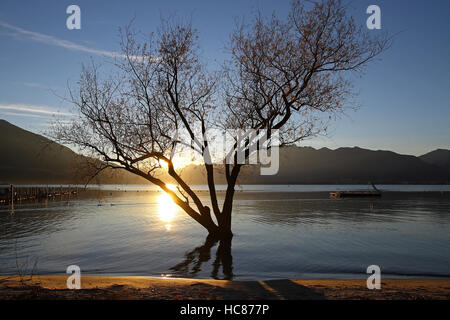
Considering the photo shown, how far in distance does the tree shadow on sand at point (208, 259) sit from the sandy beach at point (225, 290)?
103 inches

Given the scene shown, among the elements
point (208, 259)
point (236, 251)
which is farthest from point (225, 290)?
point (236, 251)

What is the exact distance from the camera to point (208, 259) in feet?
57.9

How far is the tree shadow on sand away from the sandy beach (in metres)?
2.61

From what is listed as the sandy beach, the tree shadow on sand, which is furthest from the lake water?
the sandy beach

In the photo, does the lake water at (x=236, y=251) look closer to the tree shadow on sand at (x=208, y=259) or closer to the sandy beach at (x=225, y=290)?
the tree shadow on sand at (x=208, y=259)

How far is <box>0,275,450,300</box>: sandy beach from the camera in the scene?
8.78 m

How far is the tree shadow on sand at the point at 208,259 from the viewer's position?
588 inches

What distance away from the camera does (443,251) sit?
64.4 feet

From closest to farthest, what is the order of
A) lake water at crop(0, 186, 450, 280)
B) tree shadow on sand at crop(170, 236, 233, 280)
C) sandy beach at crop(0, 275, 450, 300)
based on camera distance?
sandy beach at crop(0, 275, 450, 300)
tree shadow on sand at crop(170, 236, 233, 280)
lake water at crop(0, 186, 450, 280)

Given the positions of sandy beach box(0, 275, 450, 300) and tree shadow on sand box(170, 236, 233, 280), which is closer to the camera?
sandy beach box(0, 275, 450, 300)

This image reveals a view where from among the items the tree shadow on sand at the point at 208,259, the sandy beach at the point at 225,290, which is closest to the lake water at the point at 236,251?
the tree shadow on sand at the point at 208,259

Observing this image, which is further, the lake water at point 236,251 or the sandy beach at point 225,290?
the lake water at point 236,251

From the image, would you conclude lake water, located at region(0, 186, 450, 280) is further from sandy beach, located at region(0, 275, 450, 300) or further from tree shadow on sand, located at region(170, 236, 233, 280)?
sandy beach, located at region(0, 275, 450, 300)

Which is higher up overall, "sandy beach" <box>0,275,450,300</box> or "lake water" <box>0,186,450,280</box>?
"sandy beach" <box>0,275,450,300</box>
